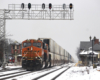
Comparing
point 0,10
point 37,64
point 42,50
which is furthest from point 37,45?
point 0,10

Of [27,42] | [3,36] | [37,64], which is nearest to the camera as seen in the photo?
[37,64]

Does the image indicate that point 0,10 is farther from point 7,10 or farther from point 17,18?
point 17,18

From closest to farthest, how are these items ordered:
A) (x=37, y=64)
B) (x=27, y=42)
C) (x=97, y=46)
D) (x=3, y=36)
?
(x=37, y=64) < (x=27, y=42) < (x=3, y=36) < (x=97, y=46)

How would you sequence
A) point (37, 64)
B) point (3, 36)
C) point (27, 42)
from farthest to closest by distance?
point (3, 36)
point (27, 42)
point (37, 64)

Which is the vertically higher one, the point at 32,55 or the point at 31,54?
the point at 31,54

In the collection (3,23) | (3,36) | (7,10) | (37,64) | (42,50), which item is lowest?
(37,64)

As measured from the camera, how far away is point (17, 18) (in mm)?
30516

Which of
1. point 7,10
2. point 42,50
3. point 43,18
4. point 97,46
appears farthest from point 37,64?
point 97,46

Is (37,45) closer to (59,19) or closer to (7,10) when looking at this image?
(59,19)

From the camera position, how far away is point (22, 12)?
100ft

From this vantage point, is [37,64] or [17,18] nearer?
[37,64]

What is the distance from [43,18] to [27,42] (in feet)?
15.8

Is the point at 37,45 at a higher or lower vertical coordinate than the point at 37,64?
higher

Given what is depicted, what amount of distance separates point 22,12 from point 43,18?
3.20m
